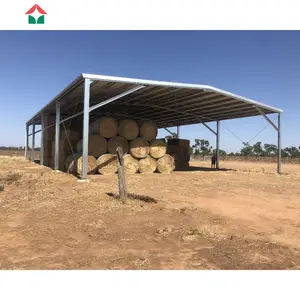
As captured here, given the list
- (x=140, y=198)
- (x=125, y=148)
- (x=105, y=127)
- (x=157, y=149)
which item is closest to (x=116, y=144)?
(x=125, y=148)

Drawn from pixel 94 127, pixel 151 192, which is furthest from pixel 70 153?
pixel 151 192

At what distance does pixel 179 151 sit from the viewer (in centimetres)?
2267

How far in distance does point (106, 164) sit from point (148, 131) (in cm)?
338

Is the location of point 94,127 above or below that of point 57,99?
below

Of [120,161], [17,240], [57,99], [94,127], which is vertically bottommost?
[17,240]

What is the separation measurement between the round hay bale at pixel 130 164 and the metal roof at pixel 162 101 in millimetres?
3370

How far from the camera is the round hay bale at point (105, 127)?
16.6 meters

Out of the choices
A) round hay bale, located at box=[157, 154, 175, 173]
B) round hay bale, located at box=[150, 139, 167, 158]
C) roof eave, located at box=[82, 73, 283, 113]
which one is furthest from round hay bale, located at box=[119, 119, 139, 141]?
roof eave, located at box=[82, 73, 283, 113]

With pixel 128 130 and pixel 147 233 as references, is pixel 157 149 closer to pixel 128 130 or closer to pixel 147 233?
pixel 128 130

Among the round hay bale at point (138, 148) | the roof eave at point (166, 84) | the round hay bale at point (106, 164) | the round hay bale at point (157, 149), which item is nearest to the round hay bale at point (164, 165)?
the round hay bale at point (157, 149)

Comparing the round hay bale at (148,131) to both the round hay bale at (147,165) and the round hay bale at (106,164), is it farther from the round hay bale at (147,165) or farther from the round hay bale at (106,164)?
the round hay bale at (106,164)

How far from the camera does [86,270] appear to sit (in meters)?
3.48
